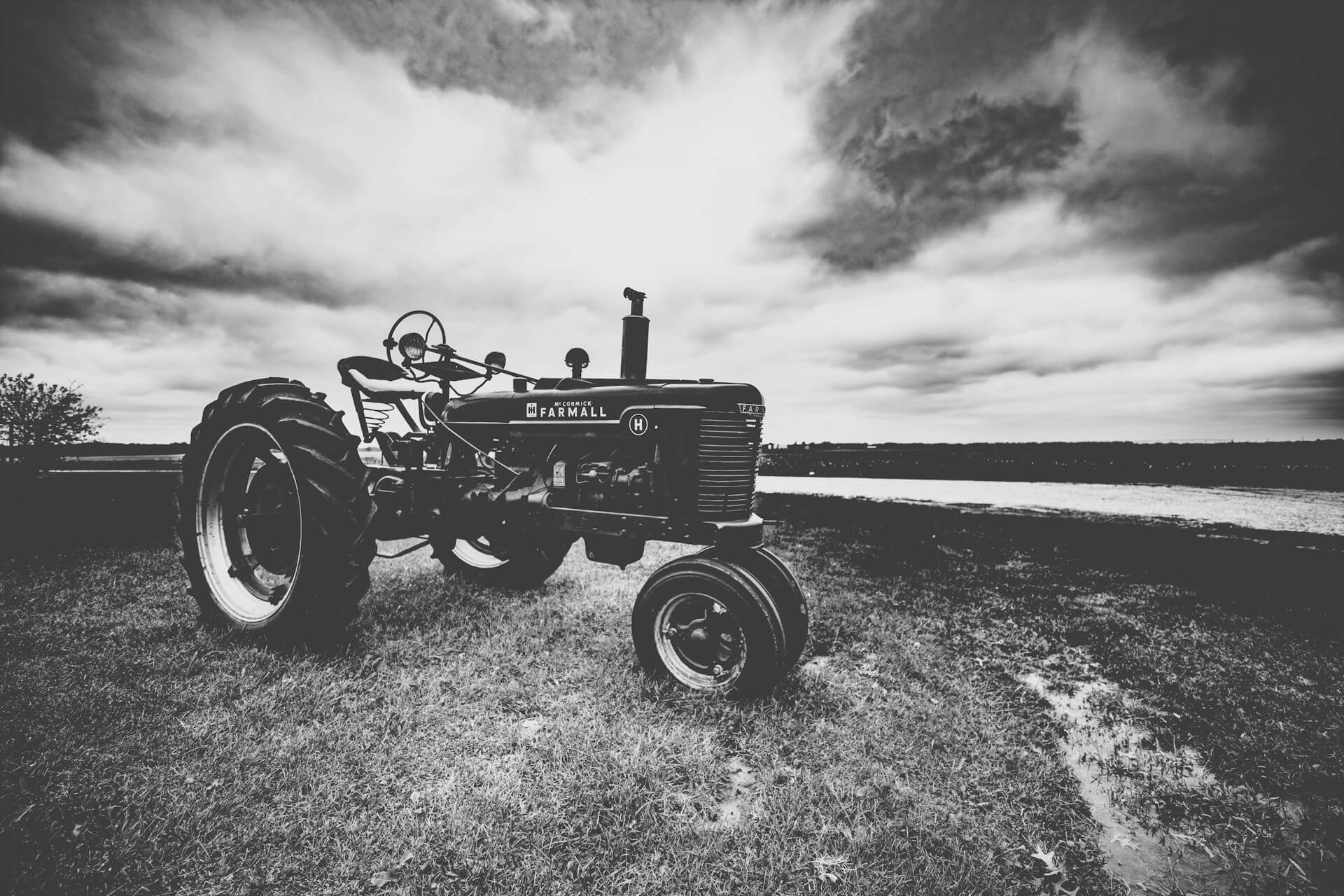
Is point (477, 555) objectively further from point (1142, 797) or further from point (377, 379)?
point (1142, 797)

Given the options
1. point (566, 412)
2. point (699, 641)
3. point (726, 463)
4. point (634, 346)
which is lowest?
point (699, 641)

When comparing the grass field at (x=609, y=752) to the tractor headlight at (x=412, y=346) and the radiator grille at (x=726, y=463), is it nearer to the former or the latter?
the radiator grille at (x=726, y=463)

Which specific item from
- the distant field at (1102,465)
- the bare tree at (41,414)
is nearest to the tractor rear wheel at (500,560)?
the distant field at (1102,465)

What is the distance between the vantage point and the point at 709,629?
123 inches

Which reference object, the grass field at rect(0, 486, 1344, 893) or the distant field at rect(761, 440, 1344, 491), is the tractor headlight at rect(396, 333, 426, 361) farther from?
the distant field at rect(761, 440, 1344, 491)

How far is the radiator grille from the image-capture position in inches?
128

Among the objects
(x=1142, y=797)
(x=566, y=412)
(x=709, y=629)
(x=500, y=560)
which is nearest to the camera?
(x=1142, y=797)

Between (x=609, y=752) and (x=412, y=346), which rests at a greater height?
(x=412, y=346)

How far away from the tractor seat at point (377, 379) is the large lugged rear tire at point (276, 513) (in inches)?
16.6

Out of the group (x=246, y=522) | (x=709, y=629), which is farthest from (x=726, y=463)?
(x=246, y=522)

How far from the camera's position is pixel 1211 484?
47.2ft

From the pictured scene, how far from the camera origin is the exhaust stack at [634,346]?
144 inches

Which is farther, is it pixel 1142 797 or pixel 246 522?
pixel 246 522

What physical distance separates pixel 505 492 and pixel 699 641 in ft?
5.32
